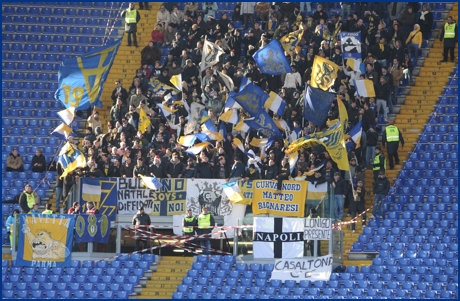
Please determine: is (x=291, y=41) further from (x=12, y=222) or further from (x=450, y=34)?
(x=12, y=222)

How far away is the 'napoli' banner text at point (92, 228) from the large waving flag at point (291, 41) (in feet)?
27.5

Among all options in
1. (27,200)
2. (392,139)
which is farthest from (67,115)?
(392,139)

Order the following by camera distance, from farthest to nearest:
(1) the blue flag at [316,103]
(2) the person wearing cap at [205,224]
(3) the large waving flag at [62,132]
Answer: (3) the large waving flag at [62,132], (1) the blue flag at [316,103], (2) the person wearing cap at [205,224]

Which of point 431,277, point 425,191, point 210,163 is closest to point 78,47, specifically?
point 210,163

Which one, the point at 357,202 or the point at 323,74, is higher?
the point at 323,74

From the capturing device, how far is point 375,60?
38500 mm

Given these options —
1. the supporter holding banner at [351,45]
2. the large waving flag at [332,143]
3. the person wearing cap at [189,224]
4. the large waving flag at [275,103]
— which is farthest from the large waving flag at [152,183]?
the supporter holding banner at [351,45]

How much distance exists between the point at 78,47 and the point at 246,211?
11.6 m

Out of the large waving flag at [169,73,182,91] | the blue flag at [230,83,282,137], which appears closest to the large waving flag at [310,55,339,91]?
the blue flag at [230,83,282,137]

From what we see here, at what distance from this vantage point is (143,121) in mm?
36656

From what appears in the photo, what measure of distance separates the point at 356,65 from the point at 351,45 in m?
0.84

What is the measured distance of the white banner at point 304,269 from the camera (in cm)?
3216

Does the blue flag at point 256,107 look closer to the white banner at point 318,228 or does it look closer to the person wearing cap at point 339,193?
the person wearing cap at point 339,193

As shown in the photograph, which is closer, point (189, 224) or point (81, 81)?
point (189, 224)
